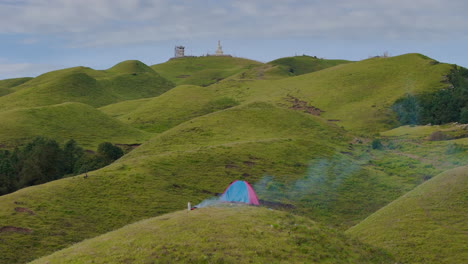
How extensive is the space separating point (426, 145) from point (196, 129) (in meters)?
35.3

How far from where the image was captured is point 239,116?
306ft

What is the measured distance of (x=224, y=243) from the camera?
79.0ft

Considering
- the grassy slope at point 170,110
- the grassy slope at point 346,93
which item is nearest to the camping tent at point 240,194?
the grassy slope at point 346,93

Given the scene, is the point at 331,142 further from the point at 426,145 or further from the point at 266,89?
the point at 266,89

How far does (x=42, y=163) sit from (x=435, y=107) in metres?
79.2

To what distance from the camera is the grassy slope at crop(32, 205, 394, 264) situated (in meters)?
23.1

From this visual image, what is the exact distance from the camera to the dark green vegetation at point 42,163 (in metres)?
69.0

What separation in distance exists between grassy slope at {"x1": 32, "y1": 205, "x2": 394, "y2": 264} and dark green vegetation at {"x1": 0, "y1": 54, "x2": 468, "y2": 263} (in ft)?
1.31

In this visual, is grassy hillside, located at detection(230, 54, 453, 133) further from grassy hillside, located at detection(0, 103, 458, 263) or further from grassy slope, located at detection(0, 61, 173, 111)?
grassy slope, located at detection(0, 61, 173, 111)

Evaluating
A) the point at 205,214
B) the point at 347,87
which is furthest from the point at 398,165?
the point at 347,87

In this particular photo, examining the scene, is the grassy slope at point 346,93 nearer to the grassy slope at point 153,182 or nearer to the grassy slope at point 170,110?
the grassy slope at point 170,110

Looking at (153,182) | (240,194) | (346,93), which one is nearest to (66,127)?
(153,182)

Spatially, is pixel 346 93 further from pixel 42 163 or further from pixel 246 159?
pixel 42 163

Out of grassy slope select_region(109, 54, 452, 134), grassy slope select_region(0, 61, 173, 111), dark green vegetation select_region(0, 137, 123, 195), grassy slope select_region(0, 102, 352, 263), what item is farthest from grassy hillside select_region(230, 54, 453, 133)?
dark green vegetation select_region(0, 137, 123, 195)
